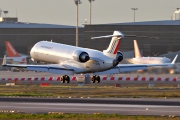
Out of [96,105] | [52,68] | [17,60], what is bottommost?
[96,105]

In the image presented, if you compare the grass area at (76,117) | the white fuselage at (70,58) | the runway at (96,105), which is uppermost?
the white fuselage at (70,58)

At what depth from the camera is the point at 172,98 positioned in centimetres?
6359

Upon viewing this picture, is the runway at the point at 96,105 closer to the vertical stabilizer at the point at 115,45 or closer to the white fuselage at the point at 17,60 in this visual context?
the vertical stabilizer at the point at 115,45

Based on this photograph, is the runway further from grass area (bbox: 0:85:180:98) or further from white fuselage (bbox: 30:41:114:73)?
white fuselage (bbox: 30:41:114:73)

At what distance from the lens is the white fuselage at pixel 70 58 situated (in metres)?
90.4

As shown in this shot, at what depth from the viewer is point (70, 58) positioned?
92.1m

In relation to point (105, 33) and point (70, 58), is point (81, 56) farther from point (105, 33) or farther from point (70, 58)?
point (105, 33)

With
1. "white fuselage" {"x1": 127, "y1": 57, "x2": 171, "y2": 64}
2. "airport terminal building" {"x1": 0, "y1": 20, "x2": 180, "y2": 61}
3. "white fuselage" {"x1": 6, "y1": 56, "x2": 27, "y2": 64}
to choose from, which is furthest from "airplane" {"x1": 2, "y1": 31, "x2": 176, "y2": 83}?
"airport terminal building" {"x1": 0, "y1": 20, "x2": 180, "y2": 61}

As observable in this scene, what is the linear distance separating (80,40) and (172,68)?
77914mm

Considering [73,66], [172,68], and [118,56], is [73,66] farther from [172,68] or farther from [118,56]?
[172,68]

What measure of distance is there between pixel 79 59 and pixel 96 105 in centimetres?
3585

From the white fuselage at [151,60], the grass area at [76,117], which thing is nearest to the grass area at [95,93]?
the grass area at [76,117]

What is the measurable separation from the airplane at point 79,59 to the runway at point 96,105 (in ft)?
90.2

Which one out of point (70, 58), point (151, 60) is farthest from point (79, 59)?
point (151, 60)
